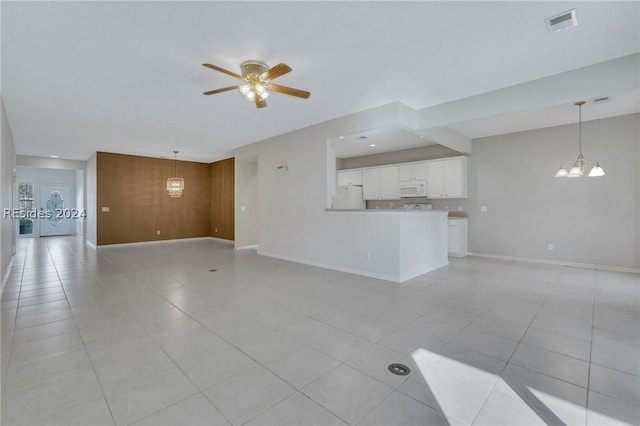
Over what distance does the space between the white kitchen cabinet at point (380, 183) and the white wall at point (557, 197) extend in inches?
58.4

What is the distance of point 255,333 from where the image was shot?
8.98ft

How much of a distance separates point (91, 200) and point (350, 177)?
8278 millimetres

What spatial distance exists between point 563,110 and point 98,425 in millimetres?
7132

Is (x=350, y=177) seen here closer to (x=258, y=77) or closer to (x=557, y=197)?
(x=557, y=197)

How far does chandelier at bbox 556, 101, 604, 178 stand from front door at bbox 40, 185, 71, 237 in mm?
16959

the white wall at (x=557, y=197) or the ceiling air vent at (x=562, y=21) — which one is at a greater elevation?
the ceiling air vent at (x=562, y=21)

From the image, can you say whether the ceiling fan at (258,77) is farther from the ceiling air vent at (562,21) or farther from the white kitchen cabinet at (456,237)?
the white kitchen cabinet at (456,237)

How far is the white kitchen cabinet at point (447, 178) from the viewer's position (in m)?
7.04

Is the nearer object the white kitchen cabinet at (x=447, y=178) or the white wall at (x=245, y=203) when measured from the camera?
the white kitchen cabinet at (x=447, y=178)

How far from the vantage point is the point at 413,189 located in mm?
7598

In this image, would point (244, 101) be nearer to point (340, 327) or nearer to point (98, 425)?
point (340, 327)

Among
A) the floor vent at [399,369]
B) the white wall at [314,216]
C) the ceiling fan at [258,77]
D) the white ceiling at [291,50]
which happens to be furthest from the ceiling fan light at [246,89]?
the floor vent at [399,369]

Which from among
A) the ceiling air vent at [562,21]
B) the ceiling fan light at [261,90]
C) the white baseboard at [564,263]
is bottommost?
the white baseboard at [564,263]

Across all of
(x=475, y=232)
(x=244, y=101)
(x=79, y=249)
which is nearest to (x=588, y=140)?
(x=475, y=232)
